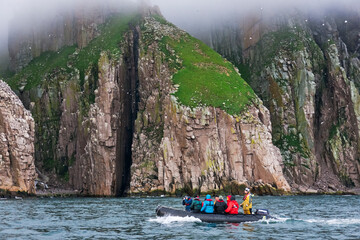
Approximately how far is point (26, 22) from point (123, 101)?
75.7m

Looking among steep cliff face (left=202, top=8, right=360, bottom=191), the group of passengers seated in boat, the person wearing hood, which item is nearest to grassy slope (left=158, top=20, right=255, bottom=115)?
steep cliff face (left=202, top=8, right=360, bottom=191)

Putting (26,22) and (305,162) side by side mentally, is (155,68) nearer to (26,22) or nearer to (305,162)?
(305,162)

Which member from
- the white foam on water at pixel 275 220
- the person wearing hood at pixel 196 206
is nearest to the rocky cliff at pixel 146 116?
the person wearing hood at pixel 196 206

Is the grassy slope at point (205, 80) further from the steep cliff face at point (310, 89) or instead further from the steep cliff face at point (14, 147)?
the steep cliff face at point (14, 147)

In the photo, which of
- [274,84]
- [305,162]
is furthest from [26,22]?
[305,162]

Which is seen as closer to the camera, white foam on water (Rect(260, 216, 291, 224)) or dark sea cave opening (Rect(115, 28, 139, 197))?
white foam on water (Rect(260, 216, 291, 224))

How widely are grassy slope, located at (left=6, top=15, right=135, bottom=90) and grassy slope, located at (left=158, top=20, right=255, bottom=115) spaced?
2080 cm

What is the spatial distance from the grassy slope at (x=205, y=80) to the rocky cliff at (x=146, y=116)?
0.30 meters

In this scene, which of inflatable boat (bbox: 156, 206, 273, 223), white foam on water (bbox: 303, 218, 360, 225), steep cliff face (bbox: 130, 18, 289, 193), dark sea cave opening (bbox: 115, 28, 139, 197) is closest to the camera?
white foam on water (bbox: 303, 218, 360, 225)

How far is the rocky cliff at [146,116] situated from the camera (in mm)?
120188

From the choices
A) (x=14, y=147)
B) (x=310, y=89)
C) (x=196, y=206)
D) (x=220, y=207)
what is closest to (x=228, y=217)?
(x=220, y=207)

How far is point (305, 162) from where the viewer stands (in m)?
145

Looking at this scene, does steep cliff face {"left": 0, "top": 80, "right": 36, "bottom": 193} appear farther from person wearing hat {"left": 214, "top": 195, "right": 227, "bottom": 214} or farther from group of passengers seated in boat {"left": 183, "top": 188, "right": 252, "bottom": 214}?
person wearing hat {"left": 214, "top": 195, "right": 227, "bottom": 214}

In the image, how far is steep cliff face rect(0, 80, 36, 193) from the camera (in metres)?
106
